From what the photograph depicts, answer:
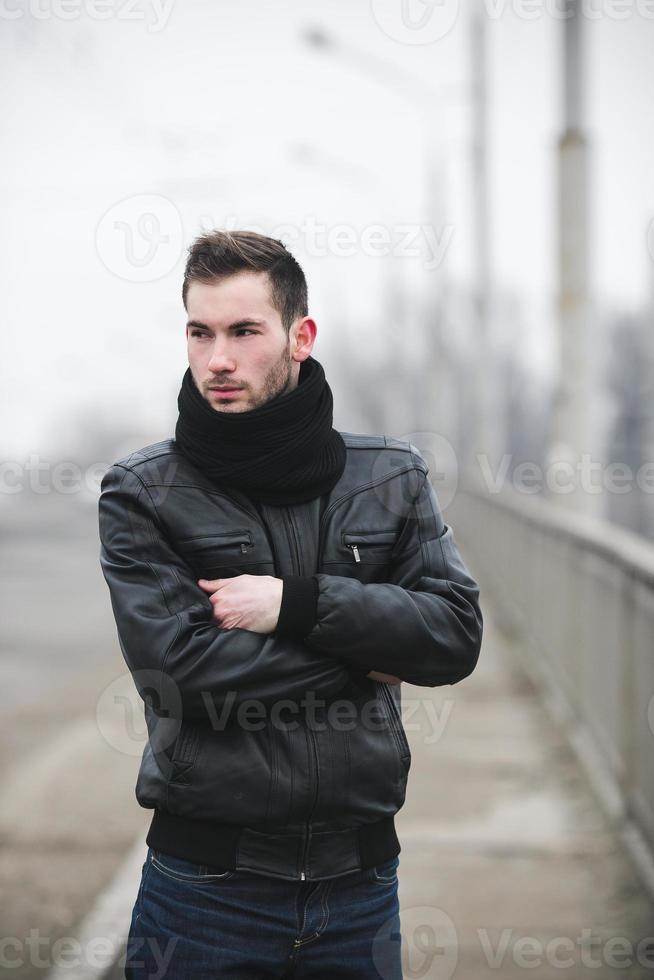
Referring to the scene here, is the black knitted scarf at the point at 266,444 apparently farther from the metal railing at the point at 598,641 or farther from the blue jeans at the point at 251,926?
the metal railing at the point at 598,641

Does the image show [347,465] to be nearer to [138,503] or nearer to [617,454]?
[138,503]

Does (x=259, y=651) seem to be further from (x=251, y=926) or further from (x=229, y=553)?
(x=251, y=926)

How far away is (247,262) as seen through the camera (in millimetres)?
2400

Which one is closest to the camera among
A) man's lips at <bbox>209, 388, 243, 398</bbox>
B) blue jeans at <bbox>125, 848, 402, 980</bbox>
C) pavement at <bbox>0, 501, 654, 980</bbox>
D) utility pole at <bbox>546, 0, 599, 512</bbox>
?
blue jeans at <bbox>125, 848, 402, 980</bbox>

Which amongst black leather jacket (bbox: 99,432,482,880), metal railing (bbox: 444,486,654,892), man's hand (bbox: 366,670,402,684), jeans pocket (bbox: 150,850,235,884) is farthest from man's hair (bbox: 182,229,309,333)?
metal railing (bbox: 444,486,654,892)

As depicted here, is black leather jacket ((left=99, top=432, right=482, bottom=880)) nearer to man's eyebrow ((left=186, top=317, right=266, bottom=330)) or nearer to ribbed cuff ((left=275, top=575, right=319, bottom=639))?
ribbed cuff ((left=275, top=575, right=319, bottom=639))

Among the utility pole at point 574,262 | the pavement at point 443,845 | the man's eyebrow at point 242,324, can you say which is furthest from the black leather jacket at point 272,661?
the utility pole at point 574,262

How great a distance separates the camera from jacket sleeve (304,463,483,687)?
2404 mm

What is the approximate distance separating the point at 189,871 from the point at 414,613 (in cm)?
63

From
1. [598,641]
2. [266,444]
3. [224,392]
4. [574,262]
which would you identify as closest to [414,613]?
[266,444]

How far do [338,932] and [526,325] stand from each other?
74503 millimetres

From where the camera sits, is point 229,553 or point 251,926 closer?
point 251,926

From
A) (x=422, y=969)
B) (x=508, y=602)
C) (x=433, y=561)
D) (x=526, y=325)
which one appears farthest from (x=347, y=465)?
(x=526, y=325)

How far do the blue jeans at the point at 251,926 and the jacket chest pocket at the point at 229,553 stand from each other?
543 millimetres
